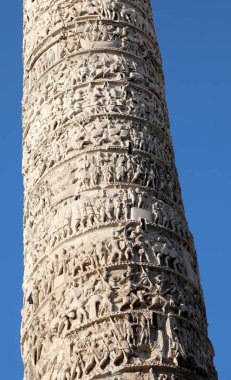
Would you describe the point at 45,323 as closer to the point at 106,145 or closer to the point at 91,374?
the point at 91,374

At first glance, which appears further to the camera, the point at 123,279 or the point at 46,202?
the point at 46,202

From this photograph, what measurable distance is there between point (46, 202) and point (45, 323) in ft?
2.46

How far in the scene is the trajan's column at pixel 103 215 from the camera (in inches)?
136

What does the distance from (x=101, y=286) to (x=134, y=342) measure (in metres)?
0.34

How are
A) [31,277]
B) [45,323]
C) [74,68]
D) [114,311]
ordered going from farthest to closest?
1. [74,68]
2. [31,277]
3. [45,323]
4. [114,311]

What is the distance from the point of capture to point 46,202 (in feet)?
13.9

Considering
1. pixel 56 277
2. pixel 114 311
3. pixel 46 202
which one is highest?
pixel 46 202

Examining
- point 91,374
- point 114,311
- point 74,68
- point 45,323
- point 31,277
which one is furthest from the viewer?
point 74,68

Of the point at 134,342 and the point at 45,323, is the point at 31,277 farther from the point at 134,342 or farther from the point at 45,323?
the point at 134,342

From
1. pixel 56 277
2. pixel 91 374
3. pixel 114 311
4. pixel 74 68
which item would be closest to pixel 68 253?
pixel 56 277

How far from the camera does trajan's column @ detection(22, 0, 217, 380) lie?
3.46 m

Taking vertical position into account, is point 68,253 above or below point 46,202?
A: below

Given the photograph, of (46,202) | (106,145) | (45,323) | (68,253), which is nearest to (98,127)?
(106,145)

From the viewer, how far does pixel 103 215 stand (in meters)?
3.91
